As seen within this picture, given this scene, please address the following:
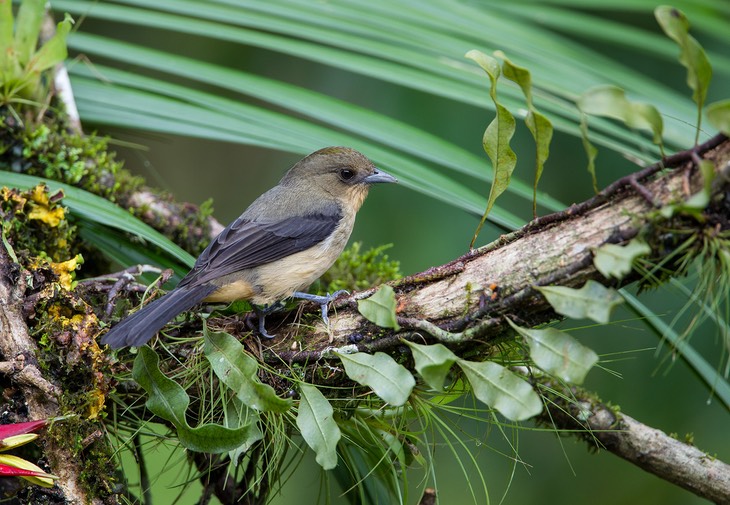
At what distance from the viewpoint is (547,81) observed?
277 centimetres

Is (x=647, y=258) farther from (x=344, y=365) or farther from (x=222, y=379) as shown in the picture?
(x=222, y=379)

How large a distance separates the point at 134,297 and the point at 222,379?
64cm

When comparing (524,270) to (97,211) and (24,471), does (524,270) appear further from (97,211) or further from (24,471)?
(97,211)

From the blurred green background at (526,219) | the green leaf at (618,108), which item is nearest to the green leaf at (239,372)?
the green leaf at (618,108)

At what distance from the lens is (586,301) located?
1646 millimetres

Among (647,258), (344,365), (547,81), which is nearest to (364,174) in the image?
(547,81)

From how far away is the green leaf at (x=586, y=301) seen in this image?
1620 mm

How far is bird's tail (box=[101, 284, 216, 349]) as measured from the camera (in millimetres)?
2074

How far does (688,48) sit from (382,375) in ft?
3.13

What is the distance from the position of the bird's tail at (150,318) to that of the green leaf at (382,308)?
0.58 meters

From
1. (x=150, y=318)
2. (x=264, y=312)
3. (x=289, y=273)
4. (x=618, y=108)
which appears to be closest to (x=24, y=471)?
(x=150, y=318)

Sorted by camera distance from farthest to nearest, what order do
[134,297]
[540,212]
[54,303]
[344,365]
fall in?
[540,212], [134,297], [54,303], [344,365]

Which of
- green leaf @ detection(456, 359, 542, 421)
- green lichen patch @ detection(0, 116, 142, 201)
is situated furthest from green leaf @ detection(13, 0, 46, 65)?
green leaf @ detection(456, 359, 542, 421)

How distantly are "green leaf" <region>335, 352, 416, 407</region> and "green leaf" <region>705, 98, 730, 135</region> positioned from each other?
2.70ft
